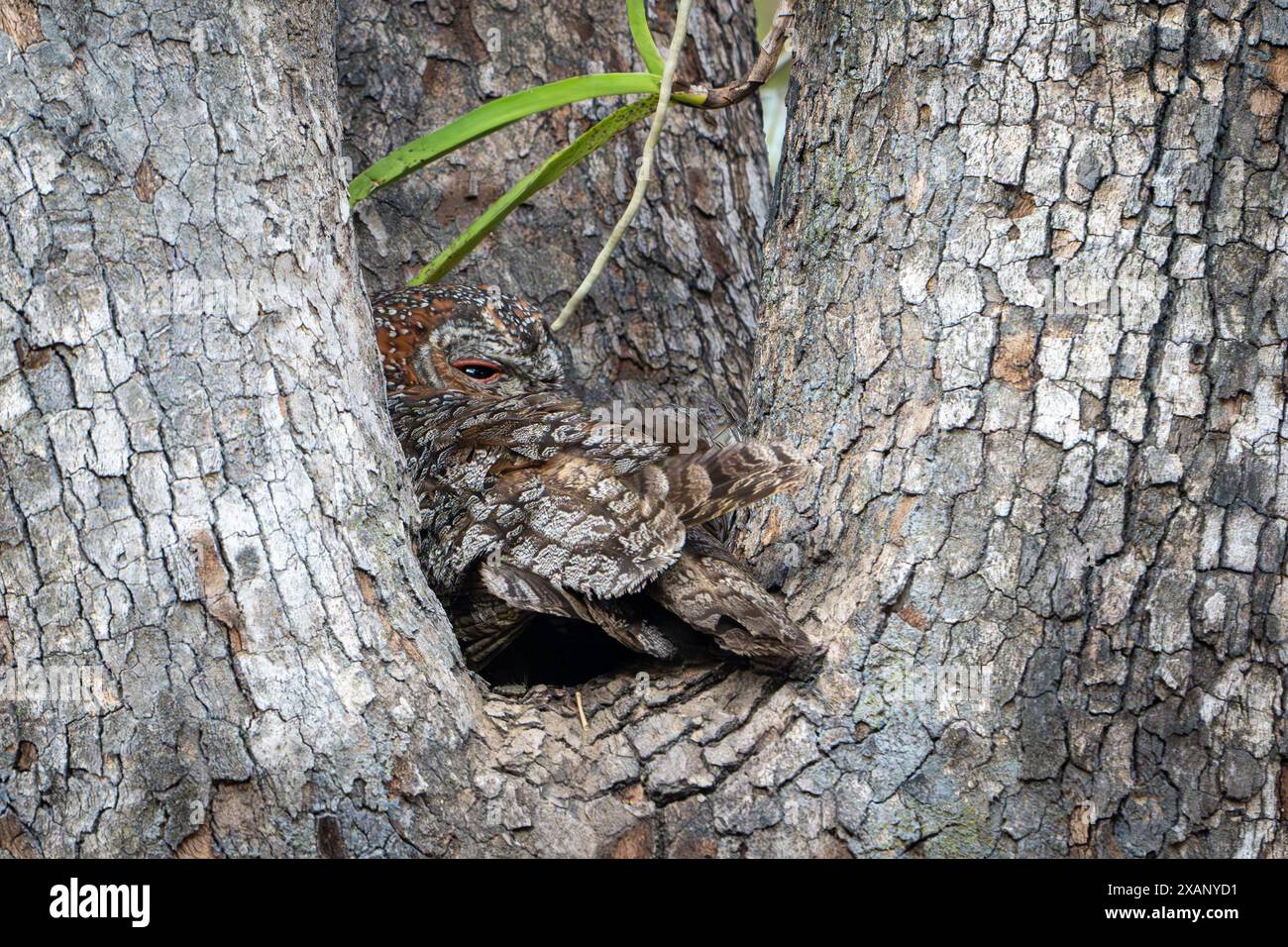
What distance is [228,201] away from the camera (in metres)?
2.02

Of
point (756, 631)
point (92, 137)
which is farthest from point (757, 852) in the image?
point (92, 137)

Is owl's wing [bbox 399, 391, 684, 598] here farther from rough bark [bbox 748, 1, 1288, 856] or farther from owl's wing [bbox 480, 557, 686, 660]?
rough bark [bbox 748, 1, 1288, 856]

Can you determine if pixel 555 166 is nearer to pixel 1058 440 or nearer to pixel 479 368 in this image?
pixel 479 368

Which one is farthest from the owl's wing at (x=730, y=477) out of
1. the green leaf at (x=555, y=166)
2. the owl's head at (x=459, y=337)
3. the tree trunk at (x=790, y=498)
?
the owl's head at (x=459, y=337)

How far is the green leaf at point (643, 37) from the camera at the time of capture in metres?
2.73

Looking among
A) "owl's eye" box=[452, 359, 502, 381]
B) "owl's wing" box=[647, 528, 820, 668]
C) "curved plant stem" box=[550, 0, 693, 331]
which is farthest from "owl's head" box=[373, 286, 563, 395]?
"owl's wing" box=[647, 528, 820, 668]

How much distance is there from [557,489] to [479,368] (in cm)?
124

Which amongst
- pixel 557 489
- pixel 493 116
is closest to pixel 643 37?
pixel 493 116

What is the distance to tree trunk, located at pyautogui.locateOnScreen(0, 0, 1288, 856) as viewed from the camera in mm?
1866

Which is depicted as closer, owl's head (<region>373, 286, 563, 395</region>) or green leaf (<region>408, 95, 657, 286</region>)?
green leaf (<region>408, 95, 657, 286</region>)

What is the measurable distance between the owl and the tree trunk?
0.12 m

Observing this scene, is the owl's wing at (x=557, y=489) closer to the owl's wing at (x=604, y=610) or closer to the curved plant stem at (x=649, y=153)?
the owl's wing at (x=604, y=610)

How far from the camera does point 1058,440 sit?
2.11 metres

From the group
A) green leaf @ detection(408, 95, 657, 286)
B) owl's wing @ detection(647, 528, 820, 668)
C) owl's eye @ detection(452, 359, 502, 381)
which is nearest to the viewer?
owl's wing @ detection(647, 528, 820, 668)
